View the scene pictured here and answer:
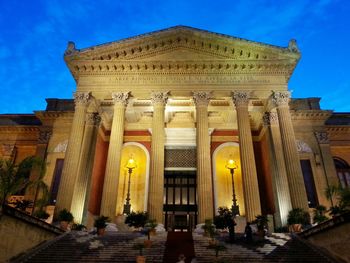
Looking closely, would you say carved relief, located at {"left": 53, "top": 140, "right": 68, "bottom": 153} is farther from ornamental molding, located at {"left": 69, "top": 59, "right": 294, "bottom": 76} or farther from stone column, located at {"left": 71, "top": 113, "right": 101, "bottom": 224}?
ornamental molding, located at {"left": 69, "top": 59, "right": 294, "bottom": 76}

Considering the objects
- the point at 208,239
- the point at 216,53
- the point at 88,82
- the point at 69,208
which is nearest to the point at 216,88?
the point at 216,53

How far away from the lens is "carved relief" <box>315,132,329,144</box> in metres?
24.7

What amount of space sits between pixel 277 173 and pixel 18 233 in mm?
15654

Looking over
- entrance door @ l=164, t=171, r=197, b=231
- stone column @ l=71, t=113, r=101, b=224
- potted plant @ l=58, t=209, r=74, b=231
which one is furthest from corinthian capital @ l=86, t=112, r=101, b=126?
potted plant @ l=58, t=209, r=74, b=231

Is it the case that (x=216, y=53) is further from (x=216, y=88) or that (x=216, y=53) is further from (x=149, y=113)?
(x=149, y=113)

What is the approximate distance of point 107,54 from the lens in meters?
20.7

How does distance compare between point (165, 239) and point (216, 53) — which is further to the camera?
point (216, 53)

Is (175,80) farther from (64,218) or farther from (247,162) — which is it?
(64,218)

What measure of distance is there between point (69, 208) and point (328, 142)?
20.5 metres

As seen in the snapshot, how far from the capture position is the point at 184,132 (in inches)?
1001

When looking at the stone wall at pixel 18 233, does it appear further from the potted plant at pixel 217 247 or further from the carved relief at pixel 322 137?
the carved relief at pixel 322 137

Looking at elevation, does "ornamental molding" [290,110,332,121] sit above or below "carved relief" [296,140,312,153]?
above

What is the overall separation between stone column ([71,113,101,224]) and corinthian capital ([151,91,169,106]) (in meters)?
5.11

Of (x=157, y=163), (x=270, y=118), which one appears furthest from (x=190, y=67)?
(x=157, y=163)
